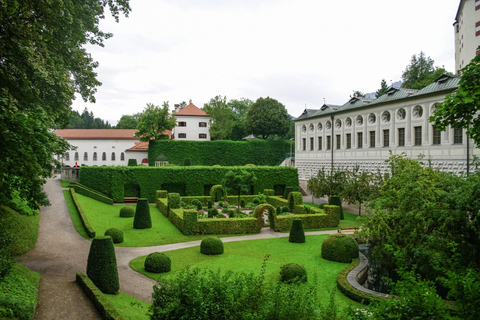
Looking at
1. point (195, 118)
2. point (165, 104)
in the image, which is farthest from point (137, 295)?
point (195, 118)

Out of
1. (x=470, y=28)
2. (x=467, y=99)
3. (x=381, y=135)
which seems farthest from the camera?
(x=470, y=28)

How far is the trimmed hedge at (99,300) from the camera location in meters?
8.08

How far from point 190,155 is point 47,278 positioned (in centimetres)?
3654

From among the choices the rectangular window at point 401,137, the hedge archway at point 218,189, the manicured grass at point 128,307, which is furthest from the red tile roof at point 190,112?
the manicured grass at point 128,307

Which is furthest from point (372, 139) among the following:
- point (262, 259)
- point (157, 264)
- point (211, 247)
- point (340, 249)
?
point (157, 264)

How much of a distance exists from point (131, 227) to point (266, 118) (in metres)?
40.8

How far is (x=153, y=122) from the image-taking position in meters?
49.0

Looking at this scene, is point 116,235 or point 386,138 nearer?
point 116,235

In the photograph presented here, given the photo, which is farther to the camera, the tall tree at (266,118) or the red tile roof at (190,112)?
the tall tree at (266,118)

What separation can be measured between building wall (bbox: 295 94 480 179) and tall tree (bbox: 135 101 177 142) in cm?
1985

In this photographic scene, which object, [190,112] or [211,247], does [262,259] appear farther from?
Result: [190,112]

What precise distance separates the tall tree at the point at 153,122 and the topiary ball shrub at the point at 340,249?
38.0 meters

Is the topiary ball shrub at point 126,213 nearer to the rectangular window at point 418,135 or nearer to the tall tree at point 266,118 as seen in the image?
the rectangular window at point 418,135

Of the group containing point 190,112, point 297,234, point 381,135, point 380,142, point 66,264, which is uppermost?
point 190,112
